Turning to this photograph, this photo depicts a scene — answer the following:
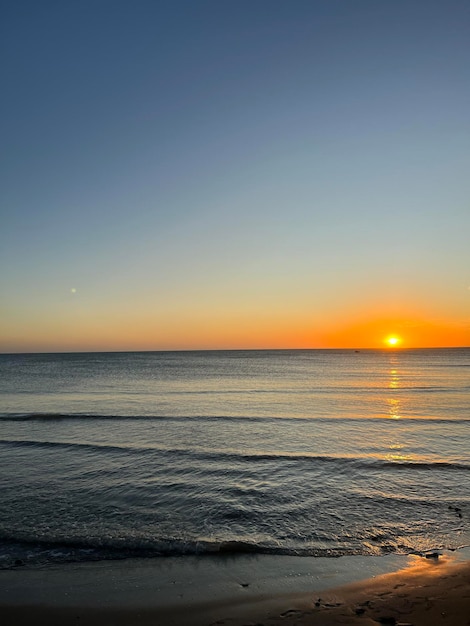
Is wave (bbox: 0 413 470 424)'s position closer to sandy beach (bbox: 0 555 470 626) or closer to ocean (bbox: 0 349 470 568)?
ocean (bbox: 0 349 470 568)

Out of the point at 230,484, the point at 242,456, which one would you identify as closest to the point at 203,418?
the point at 242,456

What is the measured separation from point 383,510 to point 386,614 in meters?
5.49

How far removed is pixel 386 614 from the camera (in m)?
6.64

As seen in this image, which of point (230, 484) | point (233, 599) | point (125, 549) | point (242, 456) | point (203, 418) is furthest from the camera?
point (203, 418)

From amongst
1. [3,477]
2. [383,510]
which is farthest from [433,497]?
[3,477]

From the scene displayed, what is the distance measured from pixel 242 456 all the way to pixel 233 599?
1088 cm

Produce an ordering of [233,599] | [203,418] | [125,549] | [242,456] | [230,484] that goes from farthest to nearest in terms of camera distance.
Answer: [203,418] < [242,456] < [230,484] < [125,549] < [233,599]

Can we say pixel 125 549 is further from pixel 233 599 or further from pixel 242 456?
pixel 242 456

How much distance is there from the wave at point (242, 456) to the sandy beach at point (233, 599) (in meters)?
8.43

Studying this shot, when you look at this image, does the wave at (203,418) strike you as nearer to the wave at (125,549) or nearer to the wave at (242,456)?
the wave at (242,456)

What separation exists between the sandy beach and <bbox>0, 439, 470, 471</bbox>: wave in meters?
8.43

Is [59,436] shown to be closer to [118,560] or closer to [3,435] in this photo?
[3,435]

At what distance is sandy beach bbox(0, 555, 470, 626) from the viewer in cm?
656

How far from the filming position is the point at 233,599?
723cm
